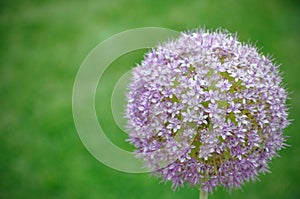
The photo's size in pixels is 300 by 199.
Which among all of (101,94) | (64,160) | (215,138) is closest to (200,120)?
(215,138)

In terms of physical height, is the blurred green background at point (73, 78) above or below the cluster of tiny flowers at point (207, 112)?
above

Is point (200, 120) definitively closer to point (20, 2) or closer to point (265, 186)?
point (265, 186)

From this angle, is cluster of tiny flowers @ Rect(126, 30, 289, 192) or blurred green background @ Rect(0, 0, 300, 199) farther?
blurred green background @ Rect(0, 0, 300, 199)

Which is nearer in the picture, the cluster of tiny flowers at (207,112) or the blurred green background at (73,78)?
the cluster of tiny flowers at (207,112)

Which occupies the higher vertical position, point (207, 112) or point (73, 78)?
point (73, 78)

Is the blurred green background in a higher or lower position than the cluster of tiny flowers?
higher
